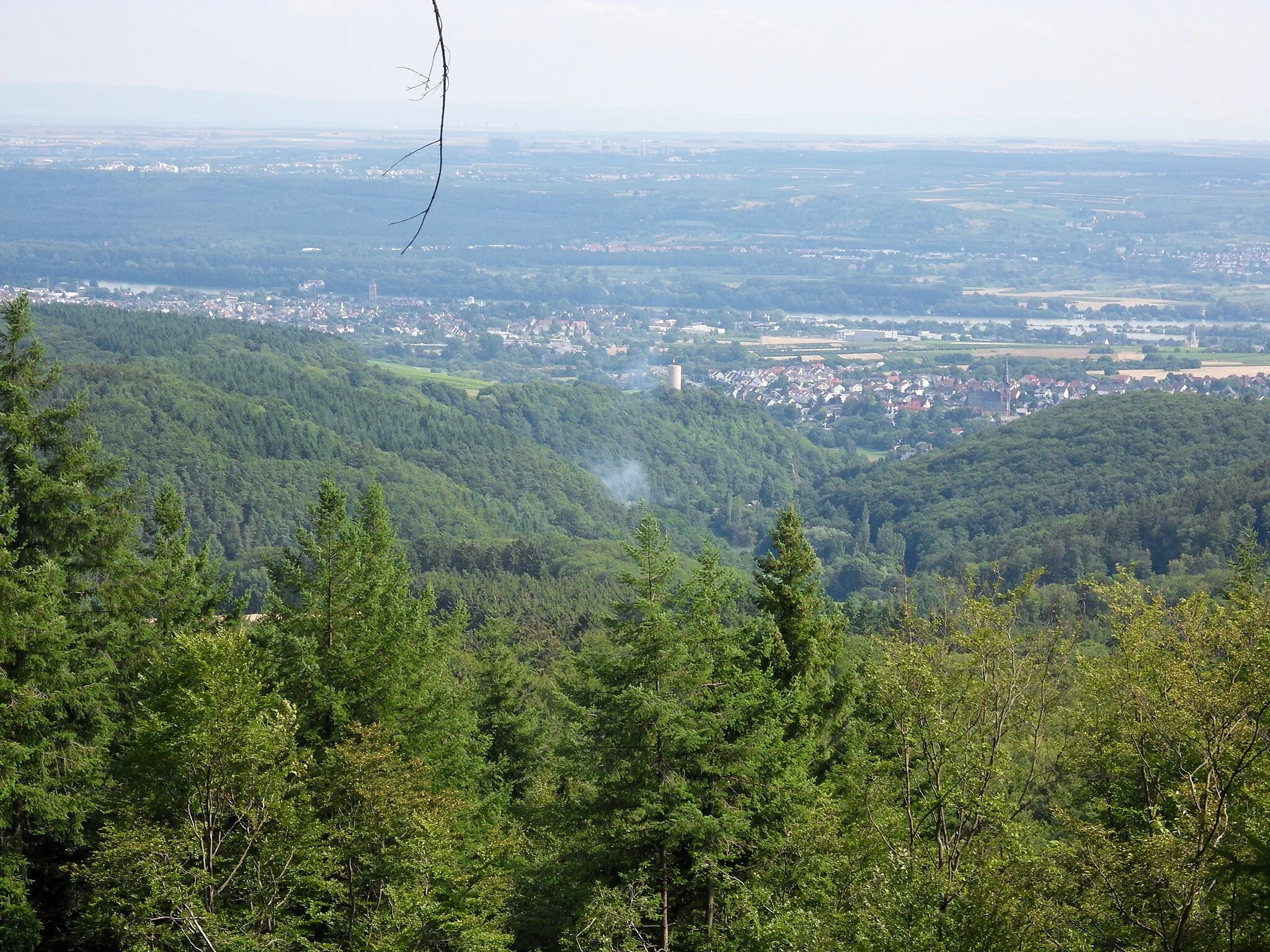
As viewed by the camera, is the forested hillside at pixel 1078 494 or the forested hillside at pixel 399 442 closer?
the forested hillside at pixel 1078 494

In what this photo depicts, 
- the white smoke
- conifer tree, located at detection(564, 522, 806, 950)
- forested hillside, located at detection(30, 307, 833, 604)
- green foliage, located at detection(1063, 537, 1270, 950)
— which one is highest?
green foliage, located at detection(1063, 537, 1270, 950)

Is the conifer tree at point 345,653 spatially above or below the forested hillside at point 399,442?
above

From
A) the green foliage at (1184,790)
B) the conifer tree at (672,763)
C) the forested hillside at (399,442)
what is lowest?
the forested hillside at (399,442)

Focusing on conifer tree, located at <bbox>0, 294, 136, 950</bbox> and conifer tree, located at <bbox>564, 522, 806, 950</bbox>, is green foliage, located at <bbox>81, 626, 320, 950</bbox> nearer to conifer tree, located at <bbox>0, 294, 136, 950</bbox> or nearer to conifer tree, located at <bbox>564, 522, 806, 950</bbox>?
conifer tree, located at <bbox>0, 294, 136, 950</bbox>

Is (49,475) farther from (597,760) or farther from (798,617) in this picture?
(798,617)

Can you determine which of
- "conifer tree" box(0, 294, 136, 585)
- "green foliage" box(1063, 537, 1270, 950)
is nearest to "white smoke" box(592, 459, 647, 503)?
"conifer tree" box(0, 294, 136, 585)

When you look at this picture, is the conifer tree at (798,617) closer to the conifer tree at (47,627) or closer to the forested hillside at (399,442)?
the conifer tree at (47,627)

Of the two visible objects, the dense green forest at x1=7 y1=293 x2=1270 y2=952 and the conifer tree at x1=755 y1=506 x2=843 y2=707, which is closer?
the dense green forest at x1=7 y1=293 x2=1270 y2=952

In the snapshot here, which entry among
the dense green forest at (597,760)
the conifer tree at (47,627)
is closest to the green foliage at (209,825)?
the dense green forest at (597,760)

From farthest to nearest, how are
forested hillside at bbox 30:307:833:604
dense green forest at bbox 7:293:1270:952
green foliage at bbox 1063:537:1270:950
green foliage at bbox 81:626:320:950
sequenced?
forested hillside at bbox 30:307:833:604 → green foliage at bbox 81:626:320:950 → dense green forest at bbox 7:293:1270:952 → green foliage at bbox 1063:537:1270:950

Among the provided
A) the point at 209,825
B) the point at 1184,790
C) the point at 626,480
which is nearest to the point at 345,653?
the point at 209,825

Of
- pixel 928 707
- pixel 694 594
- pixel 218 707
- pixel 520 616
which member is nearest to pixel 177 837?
pixel 218 707

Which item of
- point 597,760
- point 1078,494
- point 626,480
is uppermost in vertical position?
point 597,760

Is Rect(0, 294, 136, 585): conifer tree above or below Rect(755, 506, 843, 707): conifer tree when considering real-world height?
above
